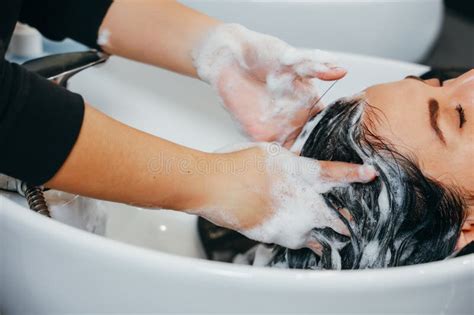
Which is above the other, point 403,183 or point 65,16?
point 65,16

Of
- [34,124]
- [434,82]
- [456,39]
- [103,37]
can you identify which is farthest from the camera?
[456,39]

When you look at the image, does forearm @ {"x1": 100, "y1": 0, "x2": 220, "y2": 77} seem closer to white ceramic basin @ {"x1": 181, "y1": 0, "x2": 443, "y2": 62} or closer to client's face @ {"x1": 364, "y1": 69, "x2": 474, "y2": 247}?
white ceramic basin @ {"x1": 181, "y1": 0, "x2": 443, "y2": 62}

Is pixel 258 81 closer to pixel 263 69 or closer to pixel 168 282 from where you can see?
pixel 263 69

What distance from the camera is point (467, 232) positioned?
3.39 ft

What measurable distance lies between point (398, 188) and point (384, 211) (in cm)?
4

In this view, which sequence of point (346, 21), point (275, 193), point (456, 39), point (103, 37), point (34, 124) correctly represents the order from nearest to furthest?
point (34, 124) → point (275, 193) → point (103, 37) → point (346, 21) → point (456, 39)

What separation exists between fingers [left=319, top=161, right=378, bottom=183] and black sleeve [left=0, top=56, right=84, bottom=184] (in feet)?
1.29

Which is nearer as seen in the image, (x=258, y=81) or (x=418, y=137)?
(x=418, y=137)

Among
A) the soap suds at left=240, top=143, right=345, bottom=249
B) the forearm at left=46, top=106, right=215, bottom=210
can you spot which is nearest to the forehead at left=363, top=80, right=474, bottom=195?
the soap suds at left=240, top=143, right=345, bottom=249

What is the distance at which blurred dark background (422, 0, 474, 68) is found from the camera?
2.43m

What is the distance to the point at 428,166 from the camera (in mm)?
1011

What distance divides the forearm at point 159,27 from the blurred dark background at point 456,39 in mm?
1279

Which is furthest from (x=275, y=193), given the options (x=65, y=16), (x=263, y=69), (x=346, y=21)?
(x=346, y=21)

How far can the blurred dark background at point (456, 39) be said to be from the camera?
243 cm
